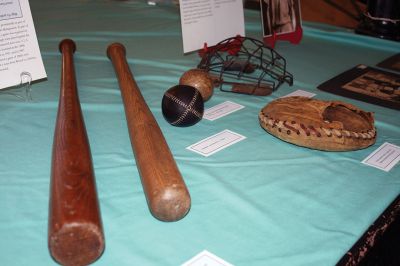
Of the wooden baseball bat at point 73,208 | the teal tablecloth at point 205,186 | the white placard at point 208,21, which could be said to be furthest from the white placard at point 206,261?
the white placard at point 208,21

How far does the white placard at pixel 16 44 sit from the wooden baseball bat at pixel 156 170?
45 cm

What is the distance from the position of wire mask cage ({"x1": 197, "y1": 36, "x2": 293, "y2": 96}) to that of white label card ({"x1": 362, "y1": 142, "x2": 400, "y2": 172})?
17.1 inches

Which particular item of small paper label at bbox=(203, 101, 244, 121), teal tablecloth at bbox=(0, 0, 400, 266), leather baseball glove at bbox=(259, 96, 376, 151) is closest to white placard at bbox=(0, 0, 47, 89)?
teal tablecloth at bbox=(0, 0, 400, 266)

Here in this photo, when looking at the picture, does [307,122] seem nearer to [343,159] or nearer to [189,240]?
[343,159]

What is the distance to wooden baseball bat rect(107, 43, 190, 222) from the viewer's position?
72 cm

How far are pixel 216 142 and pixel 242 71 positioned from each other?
0.52 meters

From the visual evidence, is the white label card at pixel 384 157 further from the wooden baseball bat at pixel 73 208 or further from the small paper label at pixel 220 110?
the wooden baseball bat at pixel 73 208

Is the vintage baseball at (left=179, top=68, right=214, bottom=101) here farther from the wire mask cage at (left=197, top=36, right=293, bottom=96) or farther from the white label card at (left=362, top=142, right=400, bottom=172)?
the white label card at (left=362, top=142, right=400, bottom=172)

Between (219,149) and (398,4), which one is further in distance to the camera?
(398,4)

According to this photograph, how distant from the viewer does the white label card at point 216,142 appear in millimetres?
1060

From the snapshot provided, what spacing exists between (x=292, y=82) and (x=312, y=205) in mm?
708

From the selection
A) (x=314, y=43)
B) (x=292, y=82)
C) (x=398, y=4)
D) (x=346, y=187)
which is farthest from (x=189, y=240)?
(x=398, y=4)

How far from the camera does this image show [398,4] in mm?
1920

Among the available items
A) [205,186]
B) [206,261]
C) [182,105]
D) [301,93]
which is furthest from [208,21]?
[206,261]
